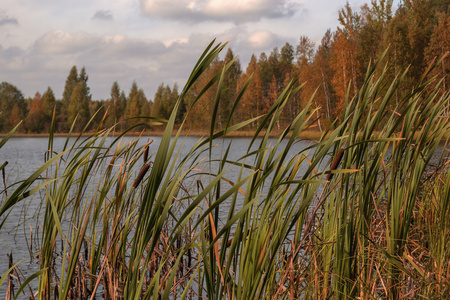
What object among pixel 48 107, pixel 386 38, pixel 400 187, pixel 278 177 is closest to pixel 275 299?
pixel 278 177

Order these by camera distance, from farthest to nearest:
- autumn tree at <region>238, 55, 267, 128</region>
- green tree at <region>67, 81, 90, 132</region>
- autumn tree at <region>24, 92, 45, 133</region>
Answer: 1. autumn tree at <region>24, 92, 45, 133</region>
2. green tree at <region>67, 81, 90, 132</region>
3. autumn tree at <region>238, 55, 267, 128</region>

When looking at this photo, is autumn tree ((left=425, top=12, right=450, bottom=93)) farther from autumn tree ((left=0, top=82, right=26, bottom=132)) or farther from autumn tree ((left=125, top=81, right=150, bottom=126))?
autumn tree ((left=0, top=82, right=26, bottom=132))

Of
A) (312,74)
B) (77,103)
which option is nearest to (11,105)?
(77,103)

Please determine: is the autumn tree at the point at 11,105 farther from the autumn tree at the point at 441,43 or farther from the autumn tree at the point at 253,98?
the autumn tree at the point at 441,43

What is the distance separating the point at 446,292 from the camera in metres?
2.13

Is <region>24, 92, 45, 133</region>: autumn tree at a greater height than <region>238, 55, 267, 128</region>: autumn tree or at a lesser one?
lesser

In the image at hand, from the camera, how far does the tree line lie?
28.8m

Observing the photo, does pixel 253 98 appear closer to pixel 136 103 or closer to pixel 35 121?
pixel 136 103

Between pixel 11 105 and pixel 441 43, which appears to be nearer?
pixel 441 43

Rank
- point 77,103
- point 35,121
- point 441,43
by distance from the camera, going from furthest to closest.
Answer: point 35,121 → point 77,103 → point 441,43

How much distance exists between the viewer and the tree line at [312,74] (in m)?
28.8

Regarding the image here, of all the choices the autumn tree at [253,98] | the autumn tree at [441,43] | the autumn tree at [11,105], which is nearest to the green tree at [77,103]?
the autumn tree at [11,105]

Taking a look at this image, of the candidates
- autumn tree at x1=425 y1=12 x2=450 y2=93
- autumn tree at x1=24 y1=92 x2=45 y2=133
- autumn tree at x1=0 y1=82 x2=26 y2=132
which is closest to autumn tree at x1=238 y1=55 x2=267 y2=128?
autumn tree at x1=425 y1=12 x2=450 y2=93

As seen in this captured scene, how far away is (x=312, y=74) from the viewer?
3959 centimetres
